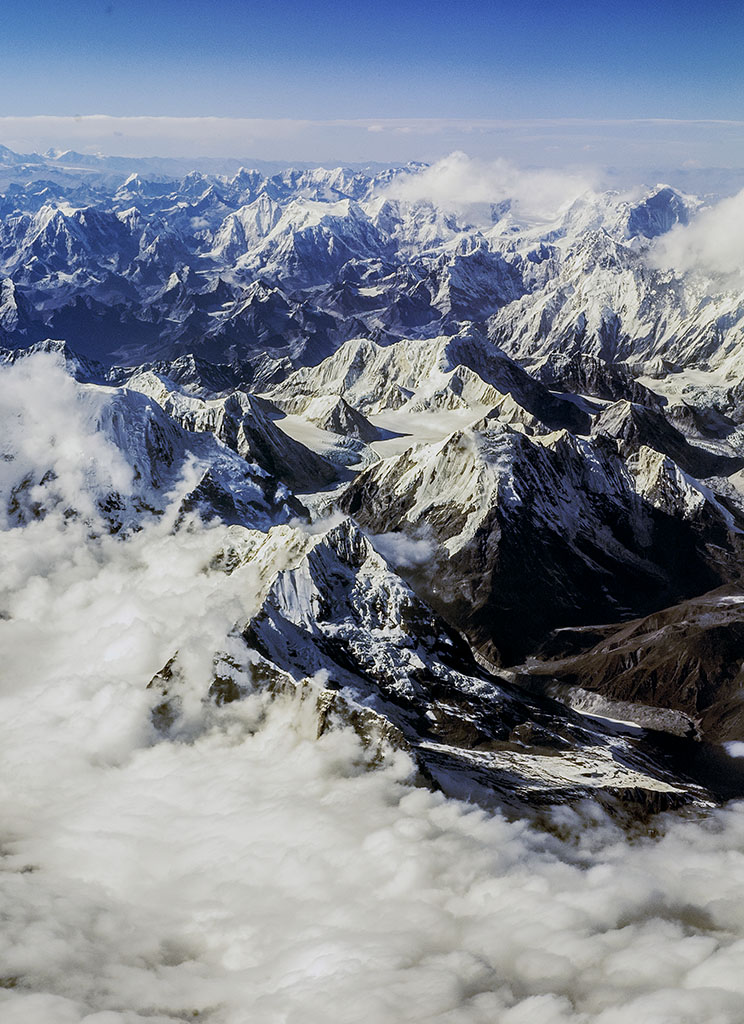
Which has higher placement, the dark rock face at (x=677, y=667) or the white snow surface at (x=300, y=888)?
the dark rock face at (x=677, y=667)

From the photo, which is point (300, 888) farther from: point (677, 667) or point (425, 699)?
point (677, 667)

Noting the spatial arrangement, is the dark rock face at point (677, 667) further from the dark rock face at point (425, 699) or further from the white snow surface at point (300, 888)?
the white snow surface at point (300, 888)

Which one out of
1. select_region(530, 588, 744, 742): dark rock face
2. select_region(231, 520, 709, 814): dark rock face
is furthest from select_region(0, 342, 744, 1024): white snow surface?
select_region(530, 588, 744, 742): dark rock face

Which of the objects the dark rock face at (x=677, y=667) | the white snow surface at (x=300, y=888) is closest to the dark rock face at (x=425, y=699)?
the white snow surface at (x=300, y=888)

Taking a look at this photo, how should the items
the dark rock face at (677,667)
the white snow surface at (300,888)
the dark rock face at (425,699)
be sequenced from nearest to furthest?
the white snow surface at (300,888), the dark rock face at (425,699), the dark rock face at (677,667)

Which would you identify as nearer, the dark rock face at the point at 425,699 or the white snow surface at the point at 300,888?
the white snow surface at the point at 300,888

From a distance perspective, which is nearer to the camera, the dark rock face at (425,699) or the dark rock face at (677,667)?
the dark rock face at (425,699)

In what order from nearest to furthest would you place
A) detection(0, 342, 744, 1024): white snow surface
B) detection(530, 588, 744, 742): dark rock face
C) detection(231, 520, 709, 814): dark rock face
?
detection(0, 342, 744, 1024): white snow surface
detection(231, 520, 709, 814): dark rock face
detection(530, 588, 744, 742): dark rock face

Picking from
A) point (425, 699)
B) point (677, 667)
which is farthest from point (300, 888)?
point (677, 667)

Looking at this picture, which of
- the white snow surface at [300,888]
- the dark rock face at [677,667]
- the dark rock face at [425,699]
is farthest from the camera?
the dark rock face at [677,667]

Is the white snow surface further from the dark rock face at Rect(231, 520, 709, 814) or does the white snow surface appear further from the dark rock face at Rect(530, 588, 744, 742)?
the dark rock face at Rect(530, 588, 744, 742)

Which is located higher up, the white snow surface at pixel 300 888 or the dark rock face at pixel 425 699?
the dark rock face at pixel 425 699

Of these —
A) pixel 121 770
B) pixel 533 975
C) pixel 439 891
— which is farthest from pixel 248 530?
pixel 533 975
